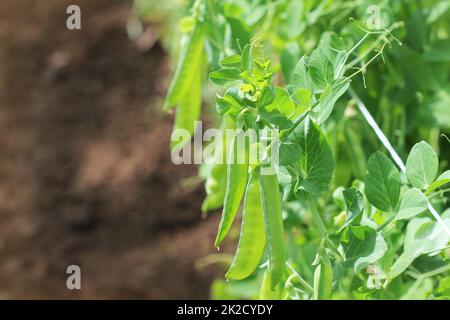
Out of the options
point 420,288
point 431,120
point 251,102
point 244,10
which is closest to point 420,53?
point 431,120

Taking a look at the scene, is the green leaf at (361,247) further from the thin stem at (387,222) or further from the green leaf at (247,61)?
the green leaf at (247,61)

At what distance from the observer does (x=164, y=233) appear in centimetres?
224

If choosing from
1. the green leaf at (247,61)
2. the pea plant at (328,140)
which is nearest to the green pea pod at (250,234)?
the pea plant at (328,140)

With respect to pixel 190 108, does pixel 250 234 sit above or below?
below

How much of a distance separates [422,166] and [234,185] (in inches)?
7.2

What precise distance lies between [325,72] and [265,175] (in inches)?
4.6

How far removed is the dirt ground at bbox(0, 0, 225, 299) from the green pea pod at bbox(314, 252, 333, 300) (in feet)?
4.01

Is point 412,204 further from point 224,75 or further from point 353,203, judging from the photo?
point 224,75

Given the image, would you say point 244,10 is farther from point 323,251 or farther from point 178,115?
point 323,251

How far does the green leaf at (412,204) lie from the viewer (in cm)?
79

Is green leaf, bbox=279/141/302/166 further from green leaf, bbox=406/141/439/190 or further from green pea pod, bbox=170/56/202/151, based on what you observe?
green pea pod, bbox=170/56/202/151

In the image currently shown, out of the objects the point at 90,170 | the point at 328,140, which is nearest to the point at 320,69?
the point at 328,140

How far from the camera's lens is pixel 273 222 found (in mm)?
805

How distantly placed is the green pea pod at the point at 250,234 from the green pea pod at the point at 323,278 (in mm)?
71
